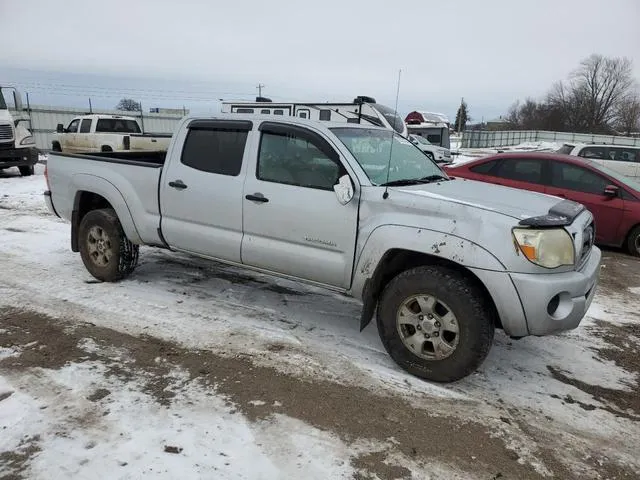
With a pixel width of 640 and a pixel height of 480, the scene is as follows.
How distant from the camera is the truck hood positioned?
3.45 m

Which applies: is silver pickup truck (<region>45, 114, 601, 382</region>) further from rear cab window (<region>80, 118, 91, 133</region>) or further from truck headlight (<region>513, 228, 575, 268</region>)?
rear cab window (<region>80, 118, 91, 133</region>)

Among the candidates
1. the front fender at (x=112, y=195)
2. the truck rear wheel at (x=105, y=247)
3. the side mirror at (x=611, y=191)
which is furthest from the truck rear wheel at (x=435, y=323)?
the side mirror at (x=611, y=191)

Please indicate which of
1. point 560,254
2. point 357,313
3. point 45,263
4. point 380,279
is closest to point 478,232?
point 560,254

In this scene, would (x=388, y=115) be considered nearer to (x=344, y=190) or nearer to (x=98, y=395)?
(x=344, y=190)

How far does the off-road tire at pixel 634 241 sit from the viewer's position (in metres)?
7.70

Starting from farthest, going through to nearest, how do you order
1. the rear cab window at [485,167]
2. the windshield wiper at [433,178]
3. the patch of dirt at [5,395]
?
1. the rear cab window at [485,167]
2. the windshield wiper at [433,178]
3. the patch of dirt at [5,395]

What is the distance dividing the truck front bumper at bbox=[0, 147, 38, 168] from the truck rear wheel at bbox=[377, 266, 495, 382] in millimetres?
13476

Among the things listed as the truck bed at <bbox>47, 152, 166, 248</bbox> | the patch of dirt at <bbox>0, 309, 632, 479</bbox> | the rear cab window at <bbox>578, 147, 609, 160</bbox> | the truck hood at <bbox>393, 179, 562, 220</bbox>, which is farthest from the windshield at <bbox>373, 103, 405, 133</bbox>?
the patch of dirt at <bbox>0, 309, 632, 479</bbox>

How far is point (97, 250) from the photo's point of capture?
5434 mm

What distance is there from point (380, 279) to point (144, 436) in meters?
1.91

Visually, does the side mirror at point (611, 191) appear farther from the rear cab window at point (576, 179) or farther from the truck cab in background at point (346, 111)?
the truck cab in background at point (346, 111)

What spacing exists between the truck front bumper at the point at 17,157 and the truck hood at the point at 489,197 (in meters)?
13.3

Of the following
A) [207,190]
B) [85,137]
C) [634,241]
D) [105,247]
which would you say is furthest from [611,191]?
[85,137]

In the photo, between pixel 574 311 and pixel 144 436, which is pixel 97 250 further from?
pixel 574 311
